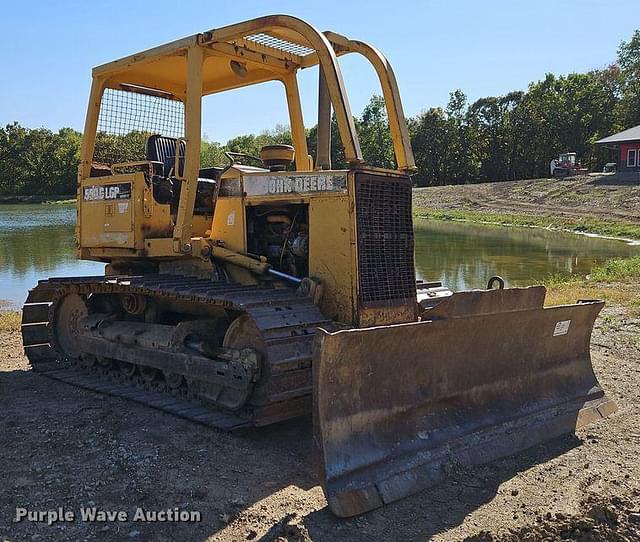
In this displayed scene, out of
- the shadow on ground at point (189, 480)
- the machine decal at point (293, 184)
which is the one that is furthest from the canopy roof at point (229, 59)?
the shadow on ground at point (189, 480)

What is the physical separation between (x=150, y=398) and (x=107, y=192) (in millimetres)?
2205

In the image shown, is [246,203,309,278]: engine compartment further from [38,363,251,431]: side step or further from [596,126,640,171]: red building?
[596,126,640,171]: red building

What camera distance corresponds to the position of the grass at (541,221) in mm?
30156

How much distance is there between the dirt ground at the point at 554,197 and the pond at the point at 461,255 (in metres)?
5.26

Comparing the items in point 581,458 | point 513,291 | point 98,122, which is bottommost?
point 581,458

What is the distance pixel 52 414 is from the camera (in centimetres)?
576

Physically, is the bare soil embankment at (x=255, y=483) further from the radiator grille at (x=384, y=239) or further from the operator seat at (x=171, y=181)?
the operator seat at (x=171, y=181)

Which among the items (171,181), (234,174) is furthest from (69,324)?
(234,174)

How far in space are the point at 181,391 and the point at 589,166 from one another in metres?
60.8

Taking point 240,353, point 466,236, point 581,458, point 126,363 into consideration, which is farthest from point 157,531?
point 466,236

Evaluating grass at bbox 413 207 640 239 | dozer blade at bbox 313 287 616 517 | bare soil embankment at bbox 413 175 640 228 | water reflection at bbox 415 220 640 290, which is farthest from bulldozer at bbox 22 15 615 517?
bare soil embankment at bbox 413 175 640 228

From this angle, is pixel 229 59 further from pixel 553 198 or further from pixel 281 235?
pixel 553 198

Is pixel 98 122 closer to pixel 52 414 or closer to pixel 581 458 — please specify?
pixel 52 414

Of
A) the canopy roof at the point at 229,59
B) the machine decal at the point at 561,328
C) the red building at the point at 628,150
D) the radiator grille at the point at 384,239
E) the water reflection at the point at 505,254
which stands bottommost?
the water reflection at the point at 505,254
